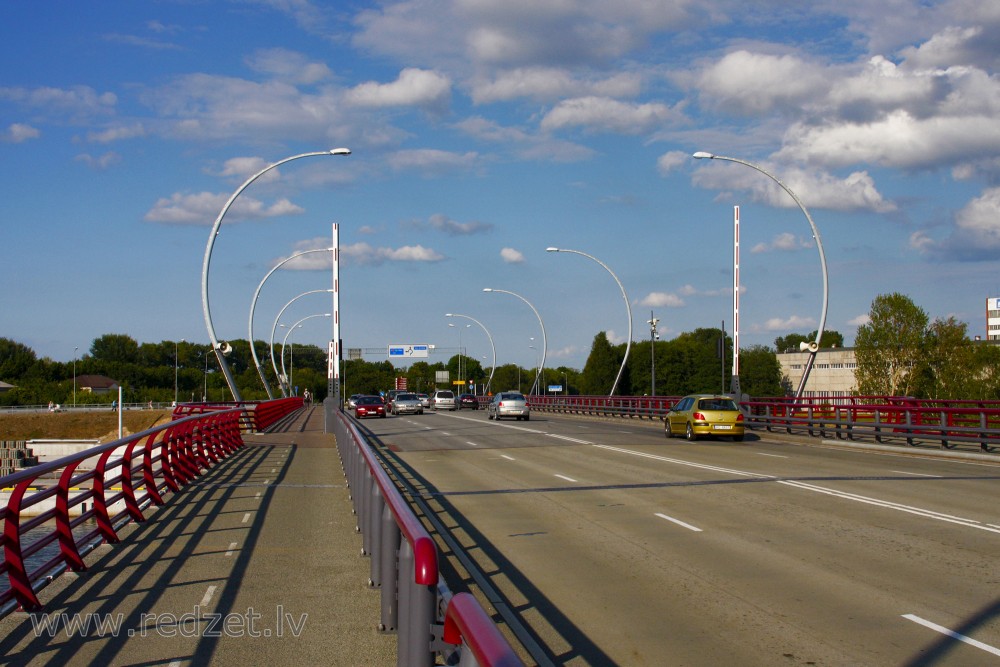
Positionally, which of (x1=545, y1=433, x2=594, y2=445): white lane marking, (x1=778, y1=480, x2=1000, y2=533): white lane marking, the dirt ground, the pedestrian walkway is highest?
(x1=778, y1=480, x2=1000, y2=533): white lane marking

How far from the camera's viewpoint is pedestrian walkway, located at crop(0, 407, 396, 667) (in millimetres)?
6793

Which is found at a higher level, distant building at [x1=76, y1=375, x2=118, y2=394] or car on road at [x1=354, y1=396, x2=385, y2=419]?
distant building at [x1=76, y1=375, x2=118, y2=394]

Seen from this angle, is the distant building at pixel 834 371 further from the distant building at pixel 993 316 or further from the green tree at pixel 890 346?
the distant building at pixel 993 316

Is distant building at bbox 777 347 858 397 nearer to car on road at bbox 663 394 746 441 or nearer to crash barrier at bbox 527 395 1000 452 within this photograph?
crash barrier at bbox 527 395 1000 452

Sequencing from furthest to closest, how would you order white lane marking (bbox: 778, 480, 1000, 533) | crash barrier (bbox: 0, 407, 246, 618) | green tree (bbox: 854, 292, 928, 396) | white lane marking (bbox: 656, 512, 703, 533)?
green tree (bbox: 854, 292, 928, 396), white lane marking (bbox: 778, 480, 1000, 533), white lane marking (bbox: 656, 512, 703, 533), crash barrier (bbox: 0, 407, 246, 618)

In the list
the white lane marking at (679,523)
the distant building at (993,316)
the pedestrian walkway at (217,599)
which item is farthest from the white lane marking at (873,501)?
the distant building at (993,316)

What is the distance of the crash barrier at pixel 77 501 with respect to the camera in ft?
25.8

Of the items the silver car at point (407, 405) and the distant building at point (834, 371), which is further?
the distant building at point (834, 371)

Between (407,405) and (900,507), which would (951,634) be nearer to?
(900,507)

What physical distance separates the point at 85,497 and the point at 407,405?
54597 millimetres

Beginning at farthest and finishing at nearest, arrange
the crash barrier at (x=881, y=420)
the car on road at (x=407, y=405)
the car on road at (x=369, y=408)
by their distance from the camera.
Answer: the car on road at (x=407, y=405) < the car on road at (x=369, y=408) < the crash barrier at (x=881, y=420)

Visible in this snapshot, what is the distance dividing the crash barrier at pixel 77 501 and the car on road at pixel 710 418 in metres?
16.8

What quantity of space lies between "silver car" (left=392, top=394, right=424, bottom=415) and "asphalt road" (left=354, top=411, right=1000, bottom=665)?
141ft

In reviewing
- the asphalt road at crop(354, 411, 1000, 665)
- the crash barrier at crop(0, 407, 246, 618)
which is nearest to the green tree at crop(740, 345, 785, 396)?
the asphalt road at crop(354, 411, 1000, 665)
